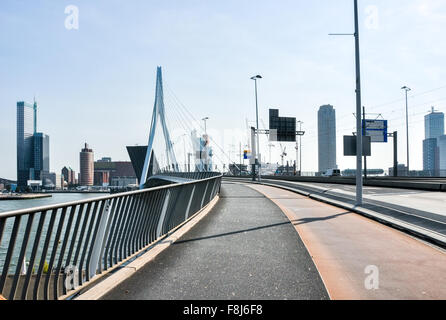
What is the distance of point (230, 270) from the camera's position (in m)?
5.30

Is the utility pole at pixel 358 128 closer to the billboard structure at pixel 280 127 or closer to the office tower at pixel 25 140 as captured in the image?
the billboard structure at pixel 280 127

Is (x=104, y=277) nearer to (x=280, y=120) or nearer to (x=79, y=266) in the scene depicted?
(x=79, y=266)

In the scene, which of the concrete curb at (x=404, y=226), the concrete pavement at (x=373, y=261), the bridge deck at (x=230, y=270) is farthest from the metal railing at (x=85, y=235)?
the concrete curb at (x=404, y=226)

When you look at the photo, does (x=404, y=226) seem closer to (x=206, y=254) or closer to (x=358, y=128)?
(x=206, y=254)

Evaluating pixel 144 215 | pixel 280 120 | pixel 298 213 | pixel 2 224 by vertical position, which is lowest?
pixel 298 213

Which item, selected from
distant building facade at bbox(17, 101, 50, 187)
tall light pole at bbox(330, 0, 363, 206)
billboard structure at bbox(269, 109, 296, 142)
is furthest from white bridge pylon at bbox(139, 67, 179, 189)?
distant building facade at bbox(17, 101, 50, 187)

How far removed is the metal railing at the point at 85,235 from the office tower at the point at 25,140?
13186 centimetres

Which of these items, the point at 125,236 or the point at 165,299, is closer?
the point at 165,299

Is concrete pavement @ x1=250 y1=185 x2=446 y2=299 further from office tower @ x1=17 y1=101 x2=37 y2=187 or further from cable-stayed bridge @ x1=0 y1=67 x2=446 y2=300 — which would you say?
office tower @ x1=17 y1=101 x2=37 y2=187

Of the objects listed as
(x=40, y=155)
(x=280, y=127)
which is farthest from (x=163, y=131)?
(x=40, y=155)

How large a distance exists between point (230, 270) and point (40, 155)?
171 m

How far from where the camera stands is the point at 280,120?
50312mm
